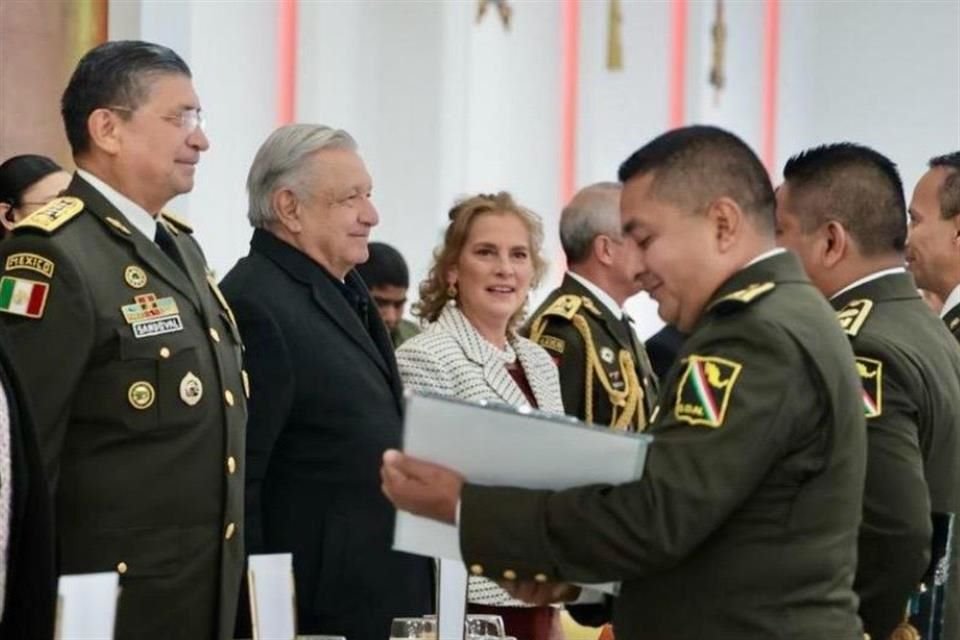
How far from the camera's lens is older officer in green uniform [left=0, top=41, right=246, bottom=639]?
291cm

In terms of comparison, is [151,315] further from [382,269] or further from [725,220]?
[382,269]

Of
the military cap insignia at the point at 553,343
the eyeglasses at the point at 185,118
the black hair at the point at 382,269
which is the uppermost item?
the eyeglasses at the point at 185,118

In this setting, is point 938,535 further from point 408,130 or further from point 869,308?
point 408,130

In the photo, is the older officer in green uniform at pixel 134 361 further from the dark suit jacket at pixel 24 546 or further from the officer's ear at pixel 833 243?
the officer's ear at pixel 833 243

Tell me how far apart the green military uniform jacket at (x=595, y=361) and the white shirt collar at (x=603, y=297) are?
0.01m

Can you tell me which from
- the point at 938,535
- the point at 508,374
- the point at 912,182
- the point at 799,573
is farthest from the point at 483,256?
the point at 912,182

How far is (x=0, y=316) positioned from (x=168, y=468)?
1.11 feet

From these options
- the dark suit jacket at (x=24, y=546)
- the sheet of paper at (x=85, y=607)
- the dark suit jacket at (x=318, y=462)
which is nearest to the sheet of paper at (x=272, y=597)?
the dark suit jacket at (x=24, y=546)

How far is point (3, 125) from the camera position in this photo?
417 centimetres

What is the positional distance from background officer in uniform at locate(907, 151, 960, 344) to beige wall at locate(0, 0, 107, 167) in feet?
5.82

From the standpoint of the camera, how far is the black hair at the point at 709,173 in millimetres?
2404

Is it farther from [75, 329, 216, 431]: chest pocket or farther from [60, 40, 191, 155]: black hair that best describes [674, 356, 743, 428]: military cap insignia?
[60, 40, 191, 155]: black hair

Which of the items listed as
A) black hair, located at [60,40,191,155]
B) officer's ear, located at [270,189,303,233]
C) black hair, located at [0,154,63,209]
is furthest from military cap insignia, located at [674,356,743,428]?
black hair, located at [0,154,63,209]

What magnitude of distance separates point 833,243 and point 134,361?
1.07m
